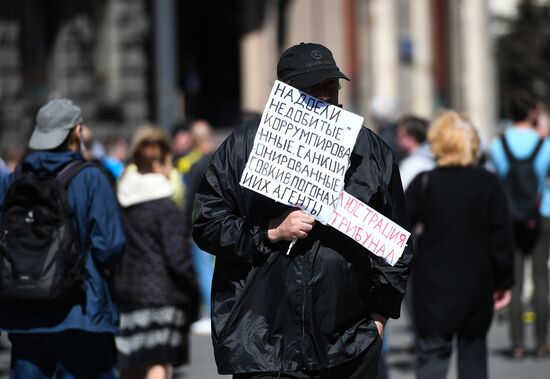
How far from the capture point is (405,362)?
38.8 ft

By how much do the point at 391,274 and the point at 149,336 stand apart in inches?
133

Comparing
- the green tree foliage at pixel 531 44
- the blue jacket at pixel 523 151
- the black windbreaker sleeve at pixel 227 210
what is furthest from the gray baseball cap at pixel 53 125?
the green tree foliage at pixel 531 44

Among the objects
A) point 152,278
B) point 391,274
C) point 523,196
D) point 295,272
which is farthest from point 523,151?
point 295,272

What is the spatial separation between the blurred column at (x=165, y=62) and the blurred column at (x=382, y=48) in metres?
11.8

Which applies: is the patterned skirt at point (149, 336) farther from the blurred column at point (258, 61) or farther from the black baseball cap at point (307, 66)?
the blurred column at point (258, 61)

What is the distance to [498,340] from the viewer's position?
1296 cm

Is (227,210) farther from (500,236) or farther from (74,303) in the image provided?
(500,236)

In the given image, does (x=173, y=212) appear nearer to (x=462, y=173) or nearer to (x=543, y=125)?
(x=462, y=173)

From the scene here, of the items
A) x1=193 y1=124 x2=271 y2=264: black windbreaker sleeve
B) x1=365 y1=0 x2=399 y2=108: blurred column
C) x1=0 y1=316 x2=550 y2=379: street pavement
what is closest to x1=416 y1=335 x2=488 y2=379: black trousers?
x1=0 y1=316 x2=550 y2=379: street pavement

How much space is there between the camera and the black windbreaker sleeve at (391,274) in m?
5.55

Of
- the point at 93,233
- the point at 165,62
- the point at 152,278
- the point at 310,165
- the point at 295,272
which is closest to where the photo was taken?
the point at 295,272

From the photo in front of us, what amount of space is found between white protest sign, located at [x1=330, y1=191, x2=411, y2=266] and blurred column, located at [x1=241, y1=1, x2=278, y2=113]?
1908cm

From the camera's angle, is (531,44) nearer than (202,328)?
No

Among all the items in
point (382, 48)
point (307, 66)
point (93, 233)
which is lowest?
point (382, 48)
